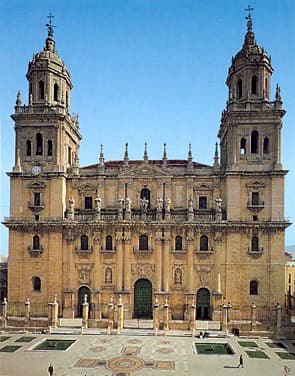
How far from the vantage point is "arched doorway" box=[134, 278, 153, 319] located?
39.9 meters

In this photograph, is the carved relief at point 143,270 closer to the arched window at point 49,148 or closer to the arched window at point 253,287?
the arched window at point 253,287

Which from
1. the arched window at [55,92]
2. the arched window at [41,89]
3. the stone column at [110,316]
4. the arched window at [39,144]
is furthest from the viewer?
the arched window at [55,92]

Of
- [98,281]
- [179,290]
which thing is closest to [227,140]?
[179,290]

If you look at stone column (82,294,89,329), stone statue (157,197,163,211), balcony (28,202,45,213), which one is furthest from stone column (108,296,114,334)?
balcony (28,202,45,213)

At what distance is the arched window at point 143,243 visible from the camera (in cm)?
4009

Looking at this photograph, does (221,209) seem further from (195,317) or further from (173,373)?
(173,373)

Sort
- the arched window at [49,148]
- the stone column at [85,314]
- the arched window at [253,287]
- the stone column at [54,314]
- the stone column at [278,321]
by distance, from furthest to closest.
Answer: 1. the arched window at [49,148]
2. the arched window at [253,287]
3. the stone column at [54,314]
4. the stone column at [85,314]
5. the stone column at [278,321]

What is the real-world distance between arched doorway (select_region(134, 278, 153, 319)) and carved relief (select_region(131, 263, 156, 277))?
2.13 ft

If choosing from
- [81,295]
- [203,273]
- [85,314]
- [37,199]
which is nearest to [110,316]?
[85,314]

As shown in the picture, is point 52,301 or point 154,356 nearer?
point 154,356

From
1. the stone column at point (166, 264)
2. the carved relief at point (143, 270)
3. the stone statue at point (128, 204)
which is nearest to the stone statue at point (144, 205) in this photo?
the stone statue at point (128, 204)

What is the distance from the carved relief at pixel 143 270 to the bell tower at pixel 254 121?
1175 cm

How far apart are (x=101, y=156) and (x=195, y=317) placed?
57.6ft

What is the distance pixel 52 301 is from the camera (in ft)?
127
